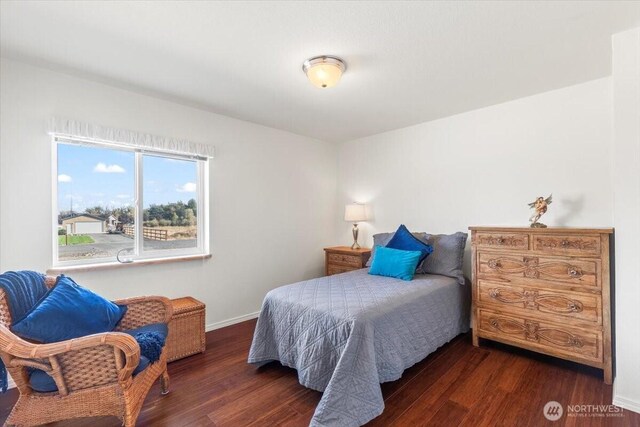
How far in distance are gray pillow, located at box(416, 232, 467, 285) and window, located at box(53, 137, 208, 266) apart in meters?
2.34

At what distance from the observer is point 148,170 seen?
2.93 meters

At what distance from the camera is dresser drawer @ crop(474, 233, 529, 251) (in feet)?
8.23

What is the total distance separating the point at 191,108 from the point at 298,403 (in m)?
2.82

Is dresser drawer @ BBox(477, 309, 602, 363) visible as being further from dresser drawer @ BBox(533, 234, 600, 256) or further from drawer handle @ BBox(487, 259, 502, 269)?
dresser drawer @ BBox(533, 234, 600, 256)

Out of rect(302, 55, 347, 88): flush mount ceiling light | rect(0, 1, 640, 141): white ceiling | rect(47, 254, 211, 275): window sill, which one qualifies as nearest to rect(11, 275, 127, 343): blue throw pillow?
rect(47, 254, 211, 275): window sill

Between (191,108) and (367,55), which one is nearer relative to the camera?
(367,55)

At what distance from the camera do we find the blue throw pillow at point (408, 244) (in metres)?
3.02

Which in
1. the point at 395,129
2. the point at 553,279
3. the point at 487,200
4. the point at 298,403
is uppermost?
the point at 395,129

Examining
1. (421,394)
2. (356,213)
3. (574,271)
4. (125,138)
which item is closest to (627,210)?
(574,271)

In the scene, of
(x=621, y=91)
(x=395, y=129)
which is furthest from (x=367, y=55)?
(x=395, y=129)

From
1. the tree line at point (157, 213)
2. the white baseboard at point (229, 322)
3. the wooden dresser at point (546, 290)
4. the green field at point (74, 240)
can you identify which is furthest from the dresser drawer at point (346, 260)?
the green field at point (74, 240)

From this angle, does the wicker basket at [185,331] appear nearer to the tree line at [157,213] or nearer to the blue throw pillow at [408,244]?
the tree line at [157,213]

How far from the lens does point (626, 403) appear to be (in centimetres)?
188

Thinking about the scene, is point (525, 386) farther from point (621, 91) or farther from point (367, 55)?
point (367, 55)
